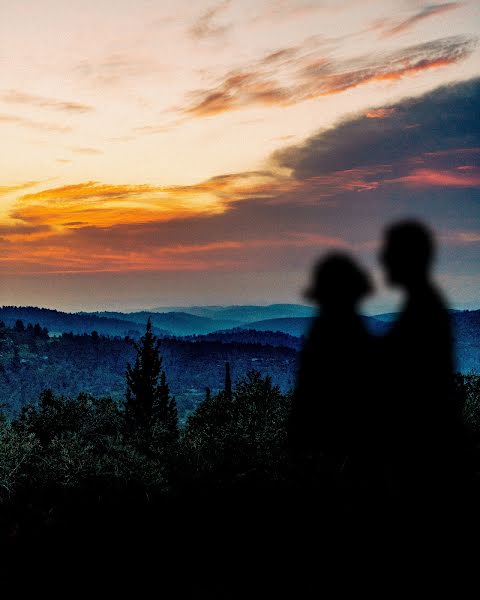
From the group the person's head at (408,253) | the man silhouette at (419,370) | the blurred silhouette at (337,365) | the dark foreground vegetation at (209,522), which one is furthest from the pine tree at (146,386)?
the person's head at (408,253)

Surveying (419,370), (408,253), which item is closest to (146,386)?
(419,370)

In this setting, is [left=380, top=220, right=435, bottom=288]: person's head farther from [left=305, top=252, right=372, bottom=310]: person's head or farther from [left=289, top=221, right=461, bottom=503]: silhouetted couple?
[left=305, top=252, right=372, bottom=310]: person's head

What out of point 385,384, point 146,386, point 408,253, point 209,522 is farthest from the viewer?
point 146,386

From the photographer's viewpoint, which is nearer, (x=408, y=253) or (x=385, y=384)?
(x=408, y=253)

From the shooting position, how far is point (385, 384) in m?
4.69

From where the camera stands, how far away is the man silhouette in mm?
4121

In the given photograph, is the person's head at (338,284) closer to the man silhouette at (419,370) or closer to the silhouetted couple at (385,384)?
the silhouetted couple at (385,384)

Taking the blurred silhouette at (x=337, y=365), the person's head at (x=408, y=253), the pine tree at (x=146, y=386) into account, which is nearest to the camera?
the person's head at (x=408, y=253)

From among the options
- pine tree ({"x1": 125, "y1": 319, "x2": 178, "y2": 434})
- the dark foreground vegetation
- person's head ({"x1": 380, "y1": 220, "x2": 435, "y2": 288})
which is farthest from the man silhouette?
pine tree ({"x1": 125, "y1": 319, "x2": 178, "y2": 434})

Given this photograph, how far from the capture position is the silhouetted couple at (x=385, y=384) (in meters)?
4.15

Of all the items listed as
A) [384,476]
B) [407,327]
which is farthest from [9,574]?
[407,327]

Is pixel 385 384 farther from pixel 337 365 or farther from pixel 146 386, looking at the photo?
pixel 146 386

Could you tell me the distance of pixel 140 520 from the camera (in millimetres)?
5258

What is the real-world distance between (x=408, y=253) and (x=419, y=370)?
3.11 ft
